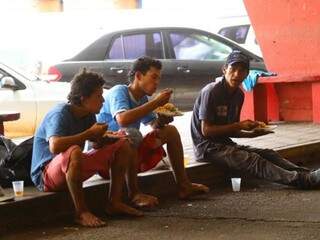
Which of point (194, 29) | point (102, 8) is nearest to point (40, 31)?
point (102, 8)

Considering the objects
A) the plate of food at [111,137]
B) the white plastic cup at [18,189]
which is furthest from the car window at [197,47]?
the white plastic cup at [18,189]

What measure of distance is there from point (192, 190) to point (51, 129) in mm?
1449

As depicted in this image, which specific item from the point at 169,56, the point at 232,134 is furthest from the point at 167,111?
the point at 169,56

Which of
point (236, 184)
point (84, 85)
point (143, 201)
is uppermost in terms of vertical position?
point (84, 85)

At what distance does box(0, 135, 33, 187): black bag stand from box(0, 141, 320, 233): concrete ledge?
14 cm

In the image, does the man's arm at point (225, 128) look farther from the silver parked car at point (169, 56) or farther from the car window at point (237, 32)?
the car window at point (237, 32)

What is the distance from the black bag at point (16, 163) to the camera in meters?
4.95

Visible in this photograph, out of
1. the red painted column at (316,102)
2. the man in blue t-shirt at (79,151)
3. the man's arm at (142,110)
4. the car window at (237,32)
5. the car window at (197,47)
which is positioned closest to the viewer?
the man in blue t-shirt at (79,151)

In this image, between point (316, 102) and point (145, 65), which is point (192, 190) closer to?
point (145, 65)

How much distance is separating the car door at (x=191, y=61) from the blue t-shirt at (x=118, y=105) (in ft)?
19.1

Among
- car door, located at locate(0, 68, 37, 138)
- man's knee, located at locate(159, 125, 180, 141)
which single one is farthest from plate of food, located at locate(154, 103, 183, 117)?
car door, located at locate(0, 68, 37, 138)

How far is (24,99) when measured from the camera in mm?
9250

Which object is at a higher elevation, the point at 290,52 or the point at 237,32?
the point at 237,32

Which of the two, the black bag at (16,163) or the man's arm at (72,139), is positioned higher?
the man's arm at (72,139)
